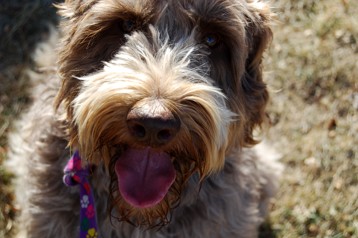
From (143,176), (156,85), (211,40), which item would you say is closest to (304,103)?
(211,40)

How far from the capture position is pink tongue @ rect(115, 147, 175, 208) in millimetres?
2735

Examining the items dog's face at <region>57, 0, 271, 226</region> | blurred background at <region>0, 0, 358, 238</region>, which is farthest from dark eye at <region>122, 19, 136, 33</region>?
blurred background at <region>0, 0, 358, 238</region>

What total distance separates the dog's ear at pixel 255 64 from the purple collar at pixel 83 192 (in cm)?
88

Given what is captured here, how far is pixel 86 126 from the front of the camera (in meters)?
2.57

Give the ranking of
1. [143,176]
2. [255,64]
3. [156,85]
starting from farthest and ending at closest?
1. [255,64]
2. [143,176]
3. [156,85]

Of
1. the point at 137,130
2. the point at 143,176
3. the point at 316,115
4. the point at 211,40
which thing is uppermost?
the point at 211,40

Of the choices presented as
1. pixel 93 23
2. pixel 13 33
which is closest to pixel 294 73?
pixel 13 33

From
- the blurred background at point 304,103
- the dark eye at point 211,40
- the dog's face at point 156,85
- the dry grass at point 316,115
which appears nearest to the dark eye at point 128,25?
the dog's face at point 156,85

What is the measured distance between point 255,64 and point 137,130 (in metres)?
0.90

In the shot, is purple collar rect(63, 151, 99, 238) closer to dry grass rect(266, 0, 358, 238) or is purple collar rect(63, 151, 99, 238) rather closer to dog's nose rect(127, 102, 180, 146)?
dog's nose rect(127, 102, 180, 146)

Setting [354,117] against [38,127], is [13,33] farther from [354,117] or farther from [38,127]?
[354,117]

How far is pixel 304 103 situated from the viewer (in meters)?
4.90

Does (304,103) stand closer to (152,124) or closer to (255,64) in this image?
(255,64)

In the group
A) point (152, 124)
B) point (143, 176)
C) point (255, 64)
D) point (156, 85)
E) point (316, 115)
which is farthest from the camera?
point (316, 115)
